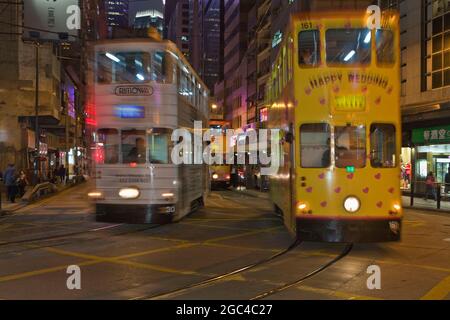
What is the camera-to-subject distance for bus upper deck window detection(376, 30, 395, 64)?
10711 millimetres

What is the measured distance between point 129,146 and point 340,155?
5893 millimetres

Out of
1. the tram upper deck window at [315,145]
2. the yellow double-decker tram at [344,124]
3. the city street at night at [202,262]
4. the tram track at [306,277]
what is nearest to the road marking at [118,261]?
the city street at night at [202,262]

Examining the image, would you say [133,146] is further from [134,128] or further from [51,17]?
[51,17]

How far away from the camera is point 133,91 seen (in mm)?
14109

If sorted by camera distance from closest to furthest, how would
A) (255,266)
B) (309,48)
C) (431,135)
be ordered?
1. (255,266)
2. (309,48)
3. (431,135)

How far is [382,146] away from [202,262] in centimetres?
417

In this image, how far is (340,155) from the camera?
10.8 m

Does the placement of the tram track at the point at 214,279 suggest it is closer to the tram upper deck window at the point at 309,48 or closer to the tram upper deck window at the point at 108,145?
the tram upper deck window at the point at 309,48

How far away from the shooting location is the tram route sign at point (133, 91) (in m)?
14.1

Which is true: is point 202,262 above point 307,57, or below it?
below

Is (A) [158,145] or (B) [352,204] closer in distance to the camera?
(B) [352,204]

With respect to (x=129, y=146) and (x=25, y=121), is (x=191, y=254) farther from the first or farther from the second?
(x=25, y=121)

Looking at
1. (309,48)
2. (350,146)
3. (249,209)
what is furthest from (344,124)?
(249,209)

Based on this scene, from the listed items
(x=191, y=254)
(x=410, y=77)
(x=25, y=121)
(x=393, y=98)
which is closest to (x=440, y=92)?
(x=410, y=77)
